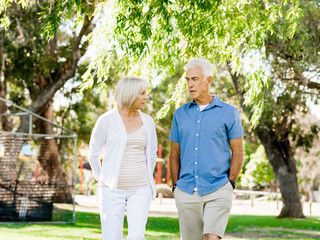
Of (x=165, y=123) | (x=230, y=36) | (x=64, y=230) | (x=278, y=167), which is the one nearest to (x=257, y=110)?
(x=230, y=36)

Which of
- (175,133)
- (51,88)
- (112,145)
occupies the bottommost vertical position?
(112,145)

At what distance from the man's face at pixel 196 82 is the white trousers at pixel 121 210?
2.96 feet

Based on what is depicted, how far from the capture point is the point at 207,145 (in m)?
4.41

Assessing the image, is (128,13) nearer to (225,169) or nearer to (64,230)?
(225,169)

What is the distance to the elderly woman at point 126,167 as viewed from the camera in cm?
438

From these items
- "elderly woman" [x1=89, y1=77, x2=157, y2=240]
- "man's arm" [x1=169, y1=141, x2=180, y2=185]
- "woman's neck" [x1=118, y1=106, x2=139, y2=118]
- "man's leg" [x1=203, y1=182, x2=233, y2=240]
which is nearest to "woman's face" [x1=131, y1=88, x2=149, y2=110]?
"elderly woman" [x1=89, y1=77, x2=157, y2=240]

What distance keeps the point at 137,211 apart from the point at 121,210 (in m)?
0.15

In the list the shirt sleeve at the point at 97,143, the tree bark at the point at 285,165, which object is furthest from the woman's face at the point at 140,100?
the tree bark at the point at 285,165

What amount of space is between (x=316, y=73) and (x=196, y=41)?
7543 millimetres

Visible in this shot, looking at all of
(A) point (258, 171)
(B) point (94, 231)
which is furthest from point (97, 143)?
(A) point (258, 171)

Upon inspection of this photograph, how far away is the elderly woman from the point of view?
4375 millimetres

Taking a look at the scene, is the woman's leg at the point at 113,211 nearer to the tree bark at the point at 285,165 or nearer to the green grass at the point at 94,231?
the green grass at the point at 94,231

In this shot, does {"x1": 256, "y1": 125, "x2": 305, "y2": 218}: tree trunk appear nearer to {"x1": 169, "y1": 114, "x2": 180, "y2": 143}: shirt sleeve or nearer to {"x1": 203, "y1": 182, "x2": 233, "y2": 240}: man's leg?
{"x1": 169, "y1": 114, "x2": 180, "y2": 143}: shirt sleeve

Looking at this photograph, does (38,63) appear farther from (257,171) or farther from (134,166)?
(257,171)
